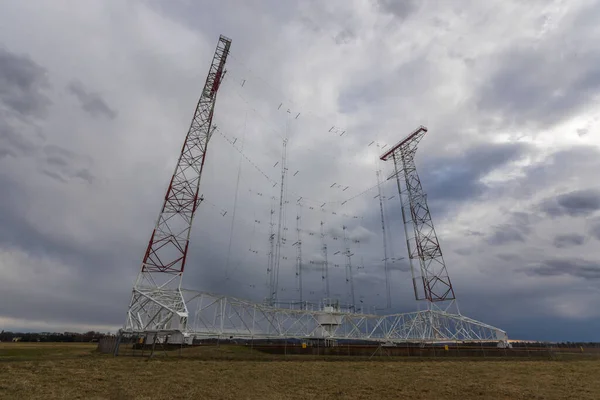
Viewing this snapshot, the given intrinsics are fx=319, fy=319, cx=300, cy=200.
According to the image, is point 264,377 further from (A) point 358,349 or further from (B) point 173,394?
(A) point 358,349

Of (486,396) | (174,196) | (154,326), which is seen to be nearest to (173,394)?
(486,396)

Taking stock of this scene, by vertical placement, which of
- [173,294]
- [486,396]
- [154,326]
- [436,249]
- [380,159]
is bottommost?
[486,396]

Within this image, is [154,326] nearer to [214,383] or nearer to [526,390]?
[214,383]

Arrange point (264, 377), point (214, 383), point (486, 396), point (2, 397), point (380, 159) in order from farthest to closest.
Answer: point (380, 159) → point (264, 377) → point (214, 383) → point (486, 396) → point (2, 397)

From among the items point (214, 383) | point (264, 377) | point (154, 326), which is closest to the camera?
point (214, 383)

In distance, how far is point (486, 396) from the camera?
20.4 metres

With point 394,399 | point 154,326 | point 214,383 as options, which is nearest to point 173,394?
point 214,383

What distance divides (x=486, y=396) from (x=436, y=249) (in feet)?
174

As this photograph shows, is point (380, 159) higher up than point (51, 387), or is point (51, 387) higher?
point (380, 159)

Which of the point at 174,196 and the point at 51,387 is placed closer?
A: the point at 51,387

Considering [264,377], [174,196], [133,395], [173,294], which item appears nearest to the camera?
[133,395]

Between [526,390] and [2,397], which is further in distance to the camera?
[526,390]

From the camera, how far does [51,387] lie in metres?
18.5

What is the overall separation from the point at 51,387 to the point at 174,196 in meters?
34.4
